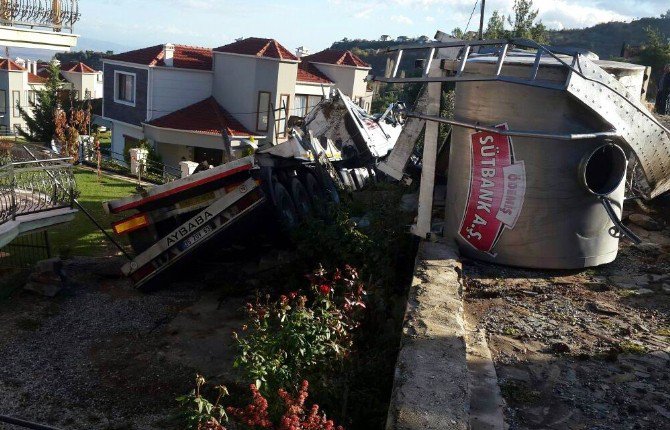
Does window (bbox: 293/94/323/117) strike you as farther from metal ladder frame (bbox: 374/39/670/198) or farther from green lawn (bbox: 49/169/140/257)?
metal ladder frame (bbox: 374/39/670/198)

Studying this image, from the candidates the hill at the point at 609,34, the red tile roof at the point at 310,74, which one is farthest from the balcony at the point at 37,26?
the hill at the point at 609,34

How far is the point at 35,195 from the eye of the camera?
11148 millimetres

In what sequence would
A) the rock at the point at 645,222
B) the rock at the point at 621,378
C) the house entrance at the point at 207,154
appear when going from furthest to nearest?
the house entrance at the point at 207,154, the rock at the point at 645,222, the rock at the point at 621,378

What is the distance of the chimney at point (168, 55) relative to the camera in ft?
95.7

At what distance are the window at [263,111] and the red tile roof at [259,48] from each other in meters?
1.69

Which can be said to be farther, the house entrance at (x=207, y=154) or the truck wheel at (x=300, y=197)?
the house entrance at (x=207, y=154)

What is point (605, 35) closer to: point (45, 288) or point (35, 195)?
point (35, 195)

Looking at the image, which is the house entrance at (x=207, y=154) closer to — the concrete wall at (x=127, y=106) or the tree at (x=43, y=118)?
the concrete wall at (x=127, y=106)

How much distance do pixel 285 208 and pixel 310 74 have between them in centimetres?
2538

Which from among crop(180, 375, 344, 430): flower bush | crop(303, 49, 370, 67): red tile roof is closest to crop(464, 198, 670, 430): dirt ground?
crop(180, 375, 344, 430): flower bush

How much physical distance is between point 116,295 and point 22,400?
137 inches

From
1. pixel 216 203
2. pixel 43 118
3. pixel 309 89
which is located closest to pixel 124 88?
pixel 43 118

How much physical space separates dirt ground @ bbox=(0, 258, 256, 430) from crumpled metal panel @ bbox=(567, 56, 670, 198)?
15.3 feet

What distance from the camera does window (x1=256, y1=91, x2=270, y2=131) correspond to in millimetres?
29403
